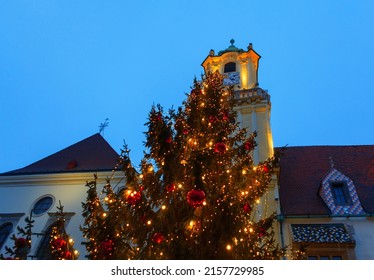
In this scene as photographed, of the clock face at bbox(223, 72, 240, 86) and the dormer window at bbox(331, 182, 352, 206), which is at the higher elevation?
the clock face at bbox(223, 72, 240, 86)

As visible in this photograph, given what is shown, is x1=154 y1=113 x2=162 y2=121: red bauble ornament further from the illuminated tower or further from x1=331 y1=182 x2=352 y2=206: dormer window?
x1=331 y1=182 x2=352 y2=206: dormer window

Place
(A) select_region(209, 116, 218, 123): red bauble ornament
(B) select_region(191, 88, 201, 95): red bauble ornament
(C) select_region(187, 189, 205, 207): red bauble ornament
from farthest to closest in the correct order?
1. (B) select_region(191, 88, 201, 95): red bauble ornament
2. (A) select_region(209, 116, 218, 123): red bauble ornament
3. (C) select_region(187, 189, 205, 207): red bauble ornament

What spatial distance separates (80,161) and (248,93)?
367 inches

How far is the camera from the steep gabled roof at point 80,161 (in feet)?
51.4

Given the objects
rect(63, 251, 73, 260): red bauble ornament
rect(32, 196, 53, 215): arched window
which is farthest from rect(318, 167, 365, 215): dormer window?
rect(32, 196, 53, 215): arched window

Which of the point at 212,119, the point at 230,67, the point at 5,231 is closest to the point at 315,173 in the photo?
the point at 230,67

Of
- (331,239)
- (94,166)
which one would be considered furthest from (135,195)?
(94,166)

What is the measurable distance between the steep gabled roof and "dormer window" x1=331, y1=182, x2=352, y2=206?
9.62 m

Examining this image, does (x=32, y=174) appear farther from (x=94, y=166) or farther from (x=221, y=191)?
(x=221, y=191)

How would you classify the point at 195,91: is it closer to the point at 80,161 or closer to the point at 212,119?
the point at 212,119

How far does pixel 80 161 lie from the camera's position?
54.0 feet

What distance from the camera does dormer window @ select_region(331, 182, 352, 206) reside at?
12422 millimetres

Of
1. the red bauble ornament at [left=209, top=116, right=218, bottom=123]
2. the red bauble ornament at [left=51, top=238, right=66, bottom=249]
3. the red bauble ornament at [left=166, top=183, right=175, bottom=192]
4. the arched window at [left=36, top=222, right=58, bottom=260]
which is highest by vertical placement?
the red bauble ornament at [left=209, top=116, right=218, bottom=123]
